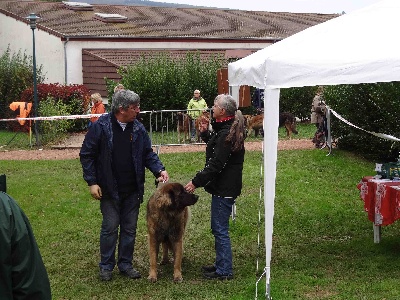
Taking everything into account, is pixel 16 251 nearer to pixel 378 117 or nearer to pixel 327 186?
pixel 327 186

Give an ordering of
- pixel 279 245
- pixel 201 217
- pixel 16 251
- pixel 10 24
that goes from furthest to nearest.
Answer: pixel 10 24, pixel 201 217, pixel 279 245, pixel 16 251

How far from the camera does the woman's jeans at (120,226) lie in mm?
7883

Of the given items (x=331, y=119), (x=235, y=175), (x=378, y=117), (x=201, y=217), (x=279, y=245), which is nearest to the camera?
(x=235, y=175)

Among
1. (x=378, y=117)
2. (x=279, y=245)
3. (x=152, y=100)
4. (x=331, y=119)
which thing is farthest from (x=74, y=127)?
(x=279, y=245)

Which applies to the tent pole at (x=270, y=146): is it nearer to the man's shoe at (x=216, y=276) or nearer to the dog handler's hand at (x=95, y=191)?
the man's shoe at (x=216, y=276)

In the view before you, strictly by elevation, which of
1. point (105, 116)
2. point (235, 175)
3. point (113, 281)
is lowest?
point (113, 281)

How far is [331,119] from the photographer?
1948cm

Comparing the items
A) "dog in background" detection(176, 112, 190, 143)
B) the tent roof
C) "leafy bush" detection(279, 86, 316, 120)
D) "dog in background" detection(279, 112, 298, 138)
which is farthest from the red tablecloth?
"leafy bush" detection(279, 86, 316, 120)

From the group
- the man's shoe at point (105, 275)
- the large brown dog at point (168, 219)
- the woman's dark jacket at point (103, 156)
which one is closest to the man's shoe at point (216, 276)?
the large brown dog at point (168, 219)

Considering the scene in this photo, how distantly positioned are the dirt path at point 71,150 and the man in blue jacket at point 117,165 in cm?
1146

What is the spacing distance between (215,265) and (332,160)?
9769mm

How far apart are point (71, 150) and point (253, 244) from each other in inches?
497

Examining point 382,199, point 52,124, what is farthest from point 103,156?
point 52,124

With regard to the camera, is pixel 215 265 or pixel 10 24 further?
pixel 10 24
